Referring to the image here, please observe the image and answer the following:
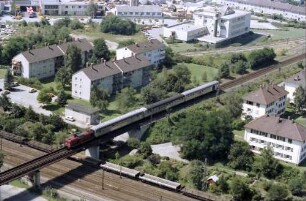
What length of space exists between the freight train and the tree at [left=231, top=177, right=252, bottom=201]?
34.0 ft

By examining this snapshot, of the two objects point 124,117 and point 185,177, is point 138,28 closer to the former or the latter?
point 124,117

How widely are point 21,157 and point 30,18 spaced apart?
54.4 metres

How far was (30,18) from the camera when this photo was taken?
88.6 meters

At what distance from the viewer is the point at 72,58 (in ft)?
179

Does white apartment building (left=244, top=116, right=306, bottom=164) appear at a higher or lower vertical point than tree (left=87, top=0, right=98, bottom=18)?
lower

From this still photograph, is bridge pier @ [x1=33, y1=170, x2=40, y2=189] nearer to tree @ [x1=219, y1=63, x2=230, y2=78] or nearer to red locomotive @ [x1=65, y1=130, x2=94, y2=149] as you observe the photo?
red locomotive @ [x1=65, y1=130, x2=94, y2=149]

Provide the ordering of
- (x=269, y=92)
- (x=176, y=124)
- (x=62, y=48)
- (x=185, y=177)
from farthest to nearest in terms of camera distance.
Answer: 1. (x=62, y=48)
2. (x=269, y=92)
3. (x=176, y=124)
4. (x=185, y=177)

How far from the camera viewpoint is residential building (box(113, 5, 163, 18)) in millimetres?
91125

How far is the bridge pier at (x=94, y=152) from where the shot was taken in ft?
125

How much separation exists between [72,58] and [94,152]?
60.7 ft

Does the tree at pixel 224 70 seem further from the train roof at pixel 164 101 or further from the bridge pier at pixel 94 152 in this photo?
the bridge pier at pixel 94 152

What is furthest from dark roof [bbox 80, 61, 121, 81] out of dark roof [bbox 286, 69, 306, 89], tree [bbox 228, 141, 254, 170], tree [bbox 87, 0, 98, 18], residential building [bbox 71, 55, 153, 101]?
tree [bbox 87, 0, 98, 18]

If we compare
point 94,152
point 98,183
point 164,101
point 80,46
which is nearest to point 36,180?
point 98,183

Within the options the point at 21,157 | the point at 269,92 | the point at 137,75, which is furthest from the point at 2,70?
the point at 269,92
